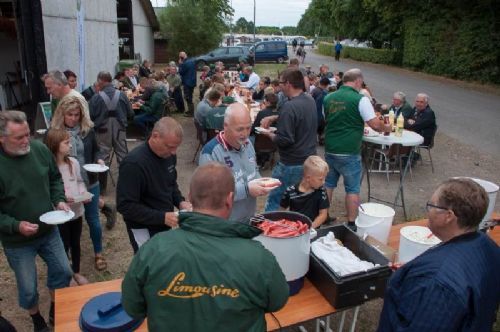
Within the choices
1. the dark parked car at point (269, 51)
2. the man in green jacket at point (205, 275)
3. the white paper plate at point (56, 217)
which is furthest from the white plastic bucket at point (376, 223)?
the dark parked car at point (269, 51)

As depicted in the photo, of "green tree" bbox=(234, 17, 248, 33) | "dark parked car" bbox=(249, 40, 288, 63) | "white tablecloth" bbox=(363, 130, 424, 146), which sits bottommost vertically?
"white tablecloth" bbox=(363, 130, 424, 146)

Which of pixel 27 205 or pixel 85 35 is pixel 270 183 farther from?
pixel 85 35

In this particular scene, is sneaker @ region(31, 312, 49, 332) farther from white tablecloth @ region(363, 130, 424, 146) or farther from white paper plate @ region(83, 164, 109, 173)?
white tablecloth @ region(363, 130, 424, 146)

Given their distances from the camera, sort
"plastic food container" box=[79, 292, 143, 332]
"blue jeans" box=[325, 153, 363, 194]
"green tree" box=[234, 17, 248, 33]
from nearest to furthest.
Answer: "plastic food container" box=[79, 292, 143, 332] → "blue jeans" box=[325, 153, 363, 194] → "green tree" box=[234, 17, 248, 33]

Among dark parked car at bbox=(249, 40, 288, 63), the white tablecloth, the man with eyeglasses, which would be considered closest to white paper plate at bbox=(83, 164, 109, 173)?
the man with eyeglasses

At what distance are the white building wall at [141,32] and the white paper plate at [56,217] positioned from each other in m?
18.0

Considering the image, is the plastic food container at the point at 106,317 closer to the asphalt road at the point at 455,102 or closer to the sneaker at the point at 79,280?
the sneaker at the point at 79,280

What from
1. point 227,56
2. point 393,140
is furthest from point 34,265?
point 227,56

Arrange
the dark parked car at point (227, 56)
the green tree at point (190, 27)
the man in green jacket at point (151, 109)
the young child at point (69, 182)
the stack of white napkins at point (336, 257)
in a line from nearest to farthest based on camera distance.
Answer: the stack of white napkins at point (336, 257) → the young child at point (69, 182) → the man in green jacket at point (151, 109) → the dark parked car at point (227, 56) → the green tree at point (190, 27)

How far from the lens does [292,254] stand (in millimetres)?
2275

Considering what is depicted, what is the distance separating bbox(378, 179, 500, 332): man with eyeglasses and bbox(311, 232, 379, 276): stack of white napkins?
1.69 feet

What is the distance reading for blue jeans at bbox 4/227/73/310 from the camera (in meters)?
2.82

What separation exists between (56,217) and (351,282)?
2.01 m

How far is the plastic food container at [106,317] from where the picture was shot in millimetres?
2018
